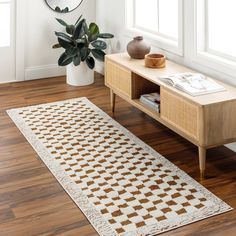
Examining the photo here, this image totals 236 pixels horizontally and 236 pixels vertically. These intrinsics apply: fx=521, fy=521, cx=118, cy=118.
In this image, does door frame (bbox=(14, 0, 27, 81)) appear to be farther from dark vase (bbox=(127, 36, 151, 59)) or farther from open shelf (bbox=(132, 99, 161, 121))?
open shelf (bbox=(132, 99, 161, 121))

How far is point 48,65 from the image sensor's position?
5.96 m

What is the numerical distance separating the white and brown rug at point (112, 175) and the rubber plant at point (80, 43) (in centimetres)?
73

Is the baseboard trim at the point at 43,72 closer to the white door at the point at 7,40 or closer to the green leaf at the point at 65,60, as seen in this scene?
the white door at the point at 7,40

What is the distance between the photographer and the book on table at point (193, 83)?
3656 mm

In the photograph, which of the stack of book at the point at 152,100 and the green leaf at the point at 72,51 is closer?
the stack of book at the point at 152,100

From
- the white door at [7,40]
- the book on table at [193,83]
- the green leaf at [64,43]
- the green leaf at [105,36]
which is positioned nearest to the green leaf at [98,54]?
the green leaf at [105,36]

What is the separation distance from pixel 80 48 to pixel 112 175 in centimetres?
212

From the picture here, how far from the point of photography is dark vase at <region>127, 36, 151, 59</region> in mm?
4539

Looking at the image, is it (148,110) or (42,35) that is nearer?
(148,110)

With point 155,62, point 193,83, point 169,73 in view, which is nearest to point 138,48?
point 155,62

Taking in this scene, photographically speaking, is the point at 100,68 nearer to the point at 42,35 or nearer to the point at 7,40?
the point at 42,35

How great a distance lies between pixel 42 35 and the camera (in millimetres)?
5789

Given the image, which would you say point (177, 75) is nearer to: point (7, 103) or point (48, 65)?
point (7, 103)

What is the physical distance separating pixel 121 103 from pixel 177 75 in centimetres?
124
